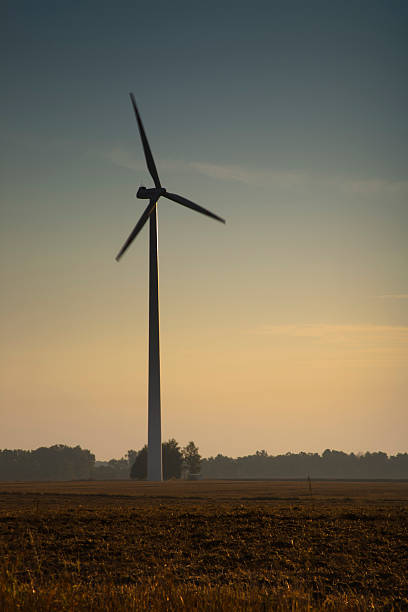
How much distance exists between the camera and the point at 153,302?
4023 inches

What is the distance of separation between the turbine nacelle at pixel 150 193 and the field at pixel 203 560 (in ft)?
252

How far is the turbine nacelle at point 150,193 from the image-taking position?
109688 millimetres

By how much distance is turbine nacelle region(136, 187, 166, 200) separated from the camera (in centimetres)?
10969

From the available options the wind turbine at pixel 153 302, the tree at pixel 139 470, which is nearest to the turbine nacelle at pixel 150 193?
the wind turbine at pixel 153 302

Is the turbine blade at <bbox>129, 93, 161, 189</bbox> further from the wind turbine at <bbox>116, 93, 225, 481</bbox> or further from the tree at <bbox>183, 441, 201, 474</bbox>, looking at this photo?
the tree at <bbox>183, 441, 201, 474</bbox>

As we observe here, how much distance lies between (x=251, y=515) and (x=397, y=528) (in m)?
7.69

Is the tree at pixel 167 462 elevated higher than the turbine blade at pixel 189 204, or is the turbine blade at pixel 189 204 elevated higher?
the turbine blade at pixel 189 204

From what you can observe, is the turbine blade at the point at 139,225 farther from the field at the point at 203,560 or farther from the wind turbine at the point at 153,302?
the field at the point at 203,560

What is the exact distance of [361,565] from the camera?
26781 mm

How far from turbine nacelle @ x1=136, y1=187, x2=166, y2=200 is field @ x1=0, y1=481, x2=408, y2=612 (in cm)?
7685

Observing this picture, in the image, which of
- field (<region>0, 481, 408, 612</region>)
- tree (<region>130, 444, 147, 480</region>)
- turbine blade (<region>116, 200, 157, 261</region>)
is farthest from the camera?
tree (<region>130, 444, 147, 480</region>)

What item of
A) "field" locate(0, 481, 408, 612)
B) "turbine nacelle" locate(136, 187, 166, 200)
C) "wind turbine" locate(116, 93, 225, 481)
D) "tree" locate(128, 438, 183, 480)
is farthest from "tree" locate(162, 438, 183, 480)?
"field" locate(0, 481, 408, 612)

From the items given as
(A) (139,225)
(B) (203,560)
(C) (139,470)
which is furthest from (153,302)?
(B) (203,560)

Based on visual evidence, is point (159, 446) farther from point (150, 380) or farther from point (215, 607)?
point (215, 607)
